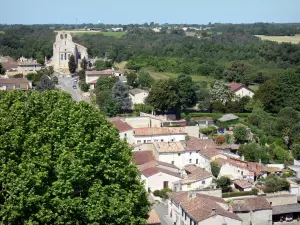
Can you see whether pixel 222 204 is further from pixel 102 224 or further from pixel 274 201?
pixel 102 224

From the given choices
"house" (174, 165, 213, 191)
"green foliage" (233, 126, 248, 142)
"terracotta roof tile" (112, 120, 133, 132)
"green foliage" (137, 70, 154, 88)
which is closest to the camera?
"house" (174, 165, 213, 191)

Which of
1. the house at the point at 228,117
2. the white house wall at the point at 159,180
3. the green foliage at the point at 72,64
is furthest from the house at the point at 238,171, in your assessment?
the green foliage at the point at 72,64

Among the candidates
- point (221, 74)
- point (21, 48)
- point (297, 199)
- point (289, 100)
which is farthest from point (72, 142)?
point (21, 48)

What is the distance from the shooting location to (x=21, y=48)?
89.9m

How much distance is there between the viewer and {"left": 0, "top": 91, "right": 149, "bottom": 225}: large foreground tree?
15180 mm

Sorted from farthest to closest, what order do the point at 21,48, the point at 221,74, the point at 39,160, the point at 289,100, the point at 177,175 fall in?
the point at 21,48 → the point at 221,74 → the point at 289,100 → the point at 177,175 → the point at 39,160

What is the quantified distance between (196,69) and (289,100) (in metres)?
27.0

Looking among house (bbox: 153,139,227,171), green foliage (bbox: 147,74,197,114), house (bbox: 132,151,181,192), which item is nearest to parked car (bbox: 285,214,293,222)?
house (bbox: 132,151,181,192)

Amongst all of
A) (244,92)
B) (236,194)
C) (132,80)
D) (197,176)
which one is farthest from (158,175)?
(244,92)

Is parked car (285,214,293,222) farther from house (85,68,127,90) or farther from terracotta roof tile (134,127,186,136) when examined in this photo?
house (85,68,127,90)

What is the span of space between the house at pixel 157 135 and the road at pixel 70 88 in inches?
690

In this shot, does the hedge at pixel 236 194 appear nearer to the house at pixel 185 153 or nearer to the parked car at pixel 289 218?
the parked car at pixel 289 218

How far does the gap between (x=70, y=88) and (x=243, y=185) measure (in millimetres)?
34917

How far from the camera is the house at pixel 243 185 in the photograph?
29906 millimetres
